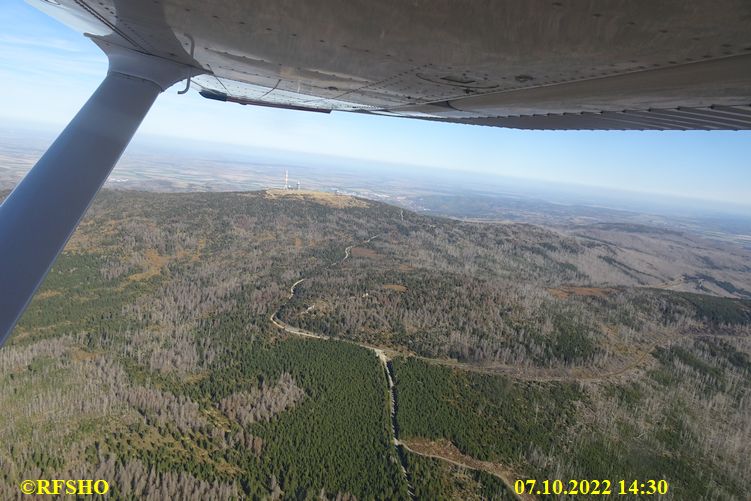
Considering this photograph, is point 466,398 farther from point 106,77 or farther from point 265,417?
point 106,77

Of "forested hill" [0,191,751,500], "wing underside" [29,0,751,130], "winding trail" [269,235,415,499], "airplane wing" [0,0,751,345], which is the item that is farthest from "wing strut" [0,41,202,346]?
"winding trail" [269,235,415,499]

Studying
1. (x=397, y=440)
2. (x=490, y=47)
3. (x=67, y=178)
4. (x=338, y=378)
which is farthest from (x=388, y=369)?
(x=490, y=47)

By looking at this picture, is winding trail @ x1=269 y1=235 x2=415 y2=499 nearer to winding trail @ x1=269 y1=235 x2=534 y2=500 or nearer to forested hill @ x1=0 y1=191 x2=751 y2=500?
winding trail @ x1=269 y1=235 x2=534 y2=500

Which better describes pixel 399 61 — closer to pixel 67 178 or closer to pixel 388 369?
pixel 67 178

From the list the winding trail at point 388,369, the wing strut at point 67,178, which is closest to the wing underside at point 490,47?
the wing strut at point 67,178

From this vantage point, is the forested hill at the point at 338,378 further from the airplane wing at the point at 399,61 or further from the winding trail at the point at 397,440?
the airplane wing at the point at 399,61

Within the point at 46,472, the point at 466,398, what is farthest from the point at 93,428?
the point at 466,398
